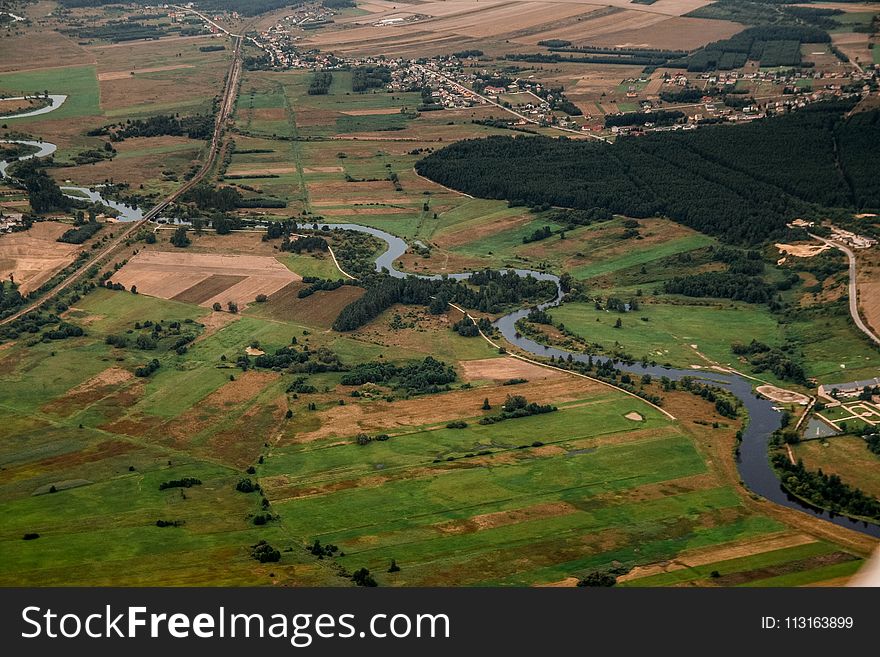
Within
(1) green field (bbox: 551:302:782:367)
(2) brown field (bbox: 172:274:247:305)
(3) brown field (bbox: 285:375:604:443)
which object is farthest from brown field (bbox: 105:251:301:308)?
(1) green field (bbox: 551:302:782:367)

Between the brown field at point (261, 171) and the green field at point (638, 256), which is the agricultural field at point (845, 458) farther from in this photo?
the brown field at point (261, 171)

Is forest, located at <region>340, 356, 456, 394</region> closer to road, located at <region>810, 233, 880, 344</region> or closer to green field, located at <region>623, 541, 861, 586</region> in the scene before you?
green field, located at <region>623, 541, 861, 586</region>

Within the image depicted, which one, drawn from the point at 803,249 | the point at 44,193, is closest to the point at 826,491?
the point at 803,249

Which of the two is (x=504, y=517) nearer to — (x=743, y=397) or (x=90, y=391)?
(x=743, y=397)

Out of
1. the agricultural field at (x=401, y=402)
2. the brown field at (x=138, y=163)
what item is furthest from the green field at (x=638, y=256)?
the brown field at (x=138, y=163)

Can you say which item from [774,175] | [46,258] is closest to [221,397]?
[46,258]
